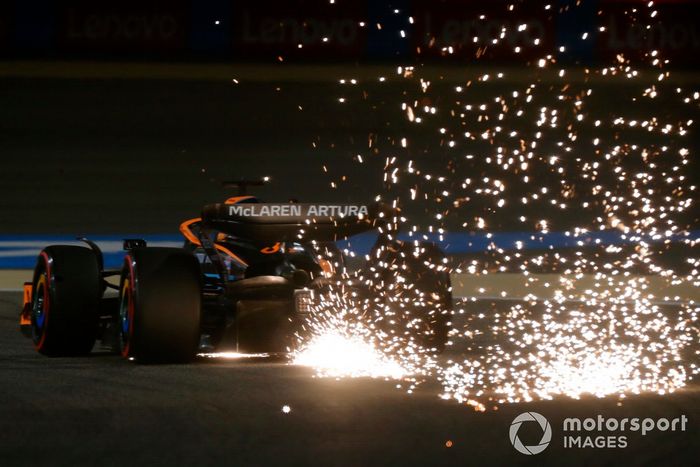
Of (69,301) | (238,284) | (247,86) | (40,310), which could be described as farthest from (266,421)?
(247,86)

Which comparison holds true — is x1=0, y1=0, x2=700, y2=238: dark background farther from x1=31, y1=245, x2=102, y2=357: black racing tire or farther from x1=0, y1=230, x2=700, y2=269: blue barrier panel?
x1=31, y1=245, x2=102, y2=357: black racing tire

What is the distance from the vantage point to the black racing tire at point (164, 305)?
6.97m

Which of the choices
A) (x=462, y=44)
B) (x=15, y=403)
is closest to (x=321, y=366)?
(x=15, y=403)

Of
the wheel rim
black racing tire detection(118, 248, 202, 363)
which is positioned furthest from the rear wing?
the wheel rim

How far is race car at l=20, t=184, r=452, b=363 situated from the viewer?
7.05 metres

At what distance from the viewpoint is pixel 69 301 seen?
25.1 ft

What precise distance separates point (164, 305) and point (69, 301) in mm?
908

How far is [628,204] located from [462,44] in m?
3.05

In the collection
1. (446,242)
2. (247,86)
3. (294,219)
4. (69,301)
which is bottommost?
(69,301)

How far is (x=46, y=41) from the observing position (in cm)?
1530

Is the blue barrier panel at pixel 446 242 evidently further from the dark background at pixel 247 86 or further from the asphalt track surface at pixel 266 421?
the asphalt track surface at pixel 266 421

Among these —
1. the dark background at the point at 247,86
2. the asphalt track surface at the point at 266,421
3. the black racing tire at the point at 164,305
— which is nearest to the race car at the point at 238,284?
the black racing tire at the point at 164,305

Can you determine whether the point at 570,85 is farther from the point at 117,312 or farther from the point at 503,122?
the point at 117,312

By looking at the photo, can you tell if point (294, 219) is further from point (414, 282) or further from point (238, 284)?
point (414, 282)
